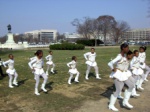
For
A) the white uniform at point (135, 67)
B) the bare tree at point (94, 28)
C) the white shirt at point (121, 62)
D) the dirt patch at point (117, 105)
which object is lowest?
the dirt patch at point (117, 105)

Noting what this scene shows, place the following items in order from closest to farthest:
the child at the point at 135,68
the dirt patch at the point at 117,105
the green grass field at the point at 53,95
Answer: the dirt patch at the point at 117,105
the green grass field at the point at 53,95
the child at the point at 135,68

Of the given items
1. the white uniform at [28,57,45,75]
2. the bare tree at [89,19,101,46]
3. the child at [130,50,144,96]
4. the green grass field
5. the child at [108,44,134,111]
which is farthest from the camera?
the bare tree at [89,19,101,46]

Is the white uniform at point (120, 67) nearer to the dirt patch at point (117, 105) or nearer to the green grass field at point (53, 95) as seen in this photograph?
the dirt patch at point (117, 105)

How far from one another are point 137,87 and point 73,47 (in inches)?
1184

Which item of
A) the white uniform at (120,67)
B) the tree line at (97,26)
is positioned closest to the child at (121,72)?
the white uniform at (120,67)

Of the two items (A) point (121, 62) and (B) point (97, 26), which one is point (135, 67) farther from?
(B) point (97, 26)

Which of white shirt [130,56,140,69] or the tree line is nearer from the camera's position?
white shirt [130,56,140,69]

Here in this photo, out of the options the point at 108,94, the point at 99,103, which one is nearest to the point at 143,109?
the point at 99,103

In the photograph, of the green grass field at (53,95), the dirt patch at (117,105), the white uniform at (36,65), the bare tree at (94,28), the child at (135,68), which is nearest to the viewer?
the dirt patch at (117,105)

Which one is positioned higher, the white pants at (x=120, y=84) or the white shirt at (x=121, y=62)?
the white shirt at (x=121, y=62)

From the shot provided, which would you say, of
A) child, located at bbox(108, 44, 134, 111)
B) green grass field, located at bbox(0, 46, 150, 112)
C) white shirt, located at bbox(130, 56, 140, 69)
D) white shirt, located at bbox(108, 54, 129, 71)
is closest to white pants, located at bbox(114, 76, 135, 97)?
child, located at bbox(108, 44, 134, 111)

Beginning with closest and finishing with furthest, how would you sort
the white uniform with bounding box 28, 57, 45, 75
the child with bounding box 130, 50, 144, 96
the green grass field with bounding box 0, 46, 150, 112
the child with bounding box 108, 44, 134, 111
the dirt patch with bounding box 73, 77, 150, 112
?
the child with bounding box 108, 44, 134, 111, the dirt patch with bounding box 73, 77, 150, 112, the green grass field with bounding box 0, 46, 150, 112, the white uniform with bounding box 28, 57, 45, 75, the child with bounding box 130, 50, 144, 96

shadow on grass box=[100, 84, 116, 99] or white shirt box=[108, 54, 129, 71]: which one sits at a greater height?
white shirt box=[108, 54, 129, 71]

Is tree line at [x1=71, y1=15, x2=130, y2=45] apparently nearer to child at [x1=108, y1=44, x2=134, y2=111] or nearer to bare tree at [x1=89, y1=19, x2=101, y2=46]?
bare tree at [x1=89, y1=19, x2=101, y2=46]
